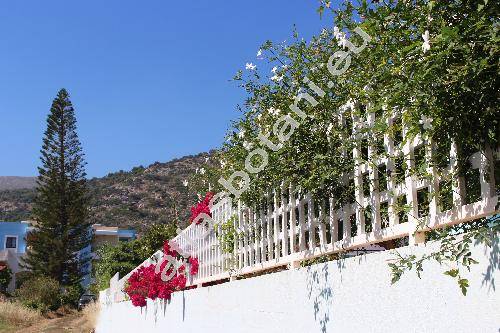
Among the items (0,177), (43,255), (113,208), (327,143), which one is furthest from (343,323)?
(0,177)

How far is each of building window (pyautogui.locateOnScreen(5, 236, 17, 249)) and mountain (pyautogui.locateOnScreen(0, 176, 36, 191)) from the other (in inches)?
1256

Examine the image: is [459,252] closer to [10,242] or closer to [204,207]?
[204,207]

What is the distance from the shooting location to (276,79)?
409 centimetres

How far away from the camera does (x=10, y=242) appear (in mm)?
42688

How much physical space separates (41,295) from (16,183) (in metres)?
55.8

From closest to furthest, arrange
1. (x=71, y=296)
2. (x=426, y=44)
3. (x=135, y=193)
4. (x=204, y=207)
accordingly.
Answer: (x=426, y=44) < (x=204, y=207) < (x=71, y=296) < (x=135, y=193)

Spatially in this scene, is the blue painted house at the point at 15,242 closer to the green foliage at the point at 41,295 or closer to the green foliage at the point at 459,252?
the green foliage at the point at 41,295

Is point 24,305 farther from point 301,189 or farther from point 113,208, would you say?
point 113,208

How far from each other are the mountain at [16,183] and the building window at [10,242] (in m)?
31.9

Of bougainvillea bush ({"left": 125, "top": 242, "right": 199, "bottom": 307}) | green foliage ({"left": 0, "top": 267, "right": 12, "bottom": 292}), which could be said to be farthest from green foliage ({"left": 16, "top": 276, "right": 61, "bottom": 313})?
bougainvillea bush ({"left": 125, "top": 242, "right": 199, "bottom": 307})

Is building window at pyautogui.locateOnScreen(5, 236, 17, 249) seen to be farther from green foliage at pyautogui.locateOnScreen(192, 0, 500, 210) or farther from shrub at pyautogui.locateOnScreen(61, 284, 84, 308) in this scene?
green foliage at pyautogui.locateOnScreen(192, 0, 500, 210)

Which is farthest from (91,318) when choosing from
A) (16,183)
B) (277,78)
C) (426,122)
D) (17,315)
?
(16,183)

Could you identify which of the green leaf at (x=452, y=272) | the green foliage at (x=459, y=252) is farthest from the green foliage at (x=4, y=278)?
the green leaf at (x=452, y=272)

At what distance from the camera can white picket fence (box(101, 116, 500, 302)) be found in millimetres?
2479
